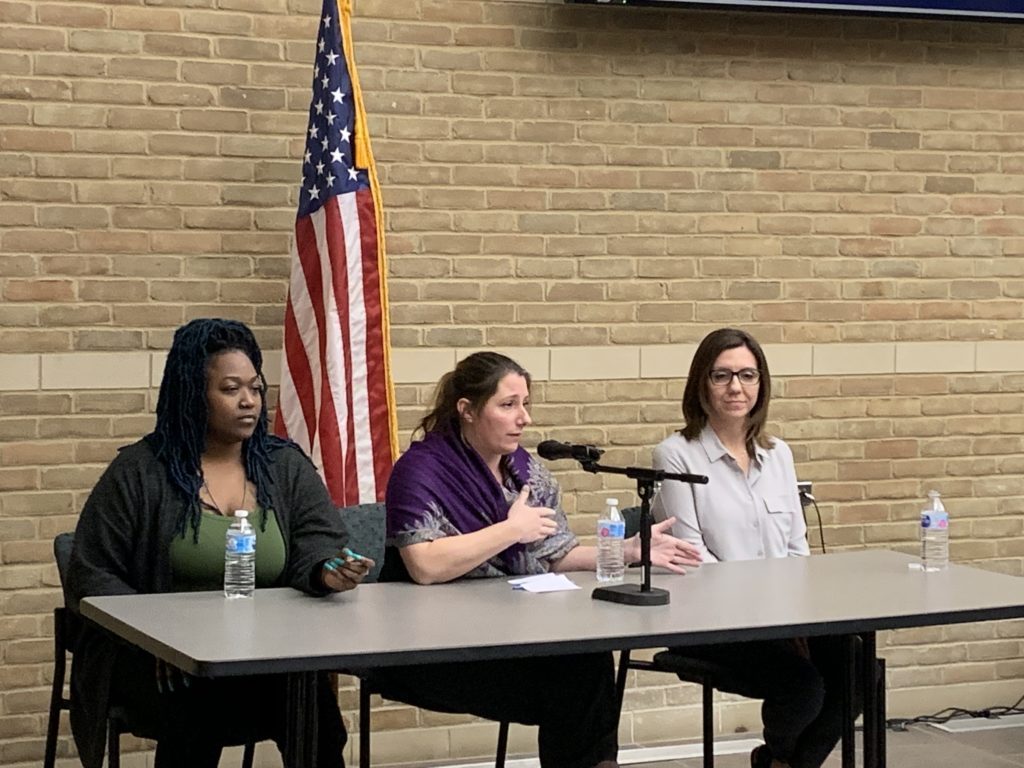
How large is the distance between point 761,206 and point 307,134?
179 centimetres

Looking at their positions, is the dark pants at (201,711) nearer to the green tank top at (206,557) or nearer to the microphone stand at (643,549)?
the green tank top at (206,557)

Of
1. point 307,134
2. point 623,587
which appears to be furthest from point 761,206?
point 623,587

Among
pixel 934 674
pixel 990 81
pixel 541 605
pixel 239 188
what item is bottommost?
pixel 934 674

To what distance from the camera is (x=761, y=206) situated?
625cm

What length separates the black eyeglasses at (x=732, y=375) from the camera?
16.5ft

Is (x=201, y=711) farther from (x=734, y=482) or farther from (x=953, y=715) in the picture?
(x=953, y=715)

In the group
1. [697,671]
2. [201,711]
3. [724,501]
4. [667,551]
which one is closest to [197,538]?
[201,711]

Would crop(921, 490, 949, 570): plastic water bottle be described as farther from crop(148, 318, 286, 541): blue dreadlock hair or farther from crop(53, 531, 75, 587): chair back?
crop(53, 531, 75, 587): chair back

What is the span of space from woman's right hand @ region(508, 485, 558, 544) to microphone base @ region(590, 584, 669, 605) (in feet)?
0.85

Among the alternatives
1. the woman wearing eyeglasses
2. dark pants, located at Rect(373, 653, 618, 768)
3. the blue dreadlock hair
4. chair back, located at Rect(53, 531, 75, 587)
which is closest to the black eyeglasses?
the woman wearing eyeglasses

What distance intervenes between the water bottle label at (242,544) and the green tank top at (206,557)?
0.67 ft

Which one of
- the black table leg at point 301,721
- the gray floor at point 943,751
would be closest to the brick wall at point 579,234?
the gray floor at point 943,751

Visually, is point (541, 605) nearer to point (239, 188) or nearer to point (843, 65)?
point (239, 188)

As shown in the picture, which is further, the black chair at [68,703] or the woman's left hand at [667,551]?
the woman's left hand at [667,551]
